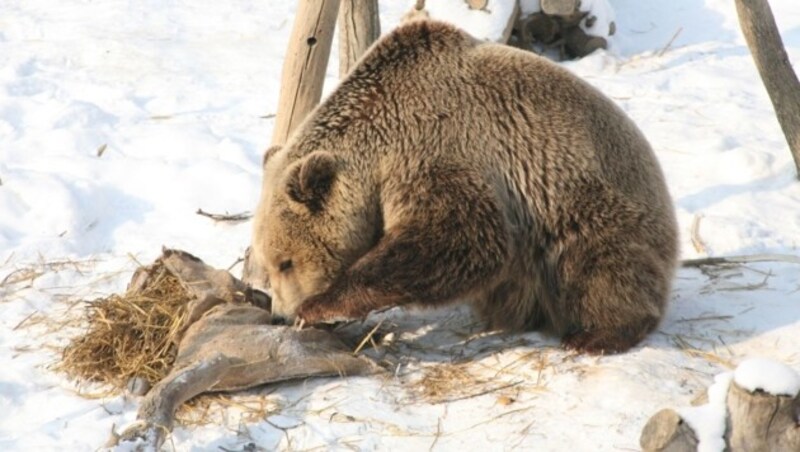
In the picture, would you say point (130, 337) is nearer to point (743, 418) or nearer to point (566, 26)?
point (743, 418)

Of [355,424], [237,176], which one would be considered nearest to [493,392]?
[355,424]

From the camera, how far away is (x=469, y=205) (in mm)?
5043

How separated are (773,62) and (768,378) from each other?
4.61m

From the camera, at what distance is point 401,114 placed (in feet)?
17.4

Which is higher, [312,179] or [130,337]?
[312,179]

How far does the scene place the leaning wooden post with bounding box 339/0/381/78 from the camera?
A: 740 cm

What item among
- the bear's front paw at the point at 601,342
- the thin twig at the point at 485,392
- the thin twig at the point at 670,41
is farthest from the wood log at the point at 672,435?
the thin twig at the point at 670,41

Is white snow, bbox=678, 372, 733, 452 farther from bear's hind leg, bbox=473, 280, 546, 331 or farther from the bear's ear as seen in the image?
the bear's ear

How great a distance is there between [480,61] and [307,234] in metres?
1.32

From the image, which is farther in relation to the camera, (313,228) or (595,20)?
(595,20)

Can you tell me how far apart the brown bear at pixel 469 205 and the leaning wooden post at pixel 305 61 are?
930mm

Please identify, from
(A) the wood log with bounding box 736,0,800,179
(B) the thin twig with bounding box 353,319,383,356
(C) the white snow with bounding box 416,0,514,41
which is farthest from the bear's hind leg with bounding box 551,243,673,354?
(C) the white snow with bounding box 416,0,514,41

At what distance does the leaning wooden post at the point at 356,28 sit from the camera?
7.40 m

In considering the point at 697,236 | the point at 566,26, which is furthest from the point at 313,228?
the point at 566,26
